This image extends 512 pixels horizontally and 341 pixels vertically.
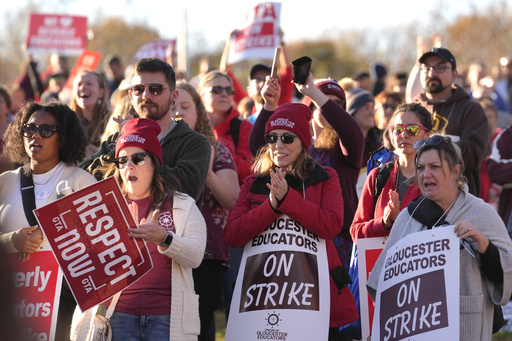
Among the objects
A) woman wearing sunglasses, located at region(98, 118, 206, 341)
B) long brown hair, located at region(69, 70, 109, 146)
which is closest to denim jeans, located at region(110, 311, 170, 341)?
woman wearing sunglasses, located at region(98, 118, 206, 341)

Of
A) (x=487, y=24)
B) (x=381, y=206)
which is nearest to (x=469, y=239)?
(x=381, y=206)

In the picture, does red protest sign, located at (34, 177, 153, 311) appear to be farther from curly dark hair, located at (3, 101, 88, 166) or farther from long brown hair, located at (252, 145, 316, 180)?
long brown hair, located at (252, 145, 316, 180)

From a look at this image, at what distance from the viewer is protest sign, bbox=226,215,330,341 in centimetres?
581

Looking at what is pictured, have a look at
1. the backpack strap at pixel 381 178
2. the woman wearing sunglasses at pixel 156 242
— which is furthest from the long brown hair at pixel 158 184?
the backpack strap at pixel 381 178

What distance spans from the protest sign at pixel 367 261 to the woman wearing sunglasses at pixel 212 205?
121cm

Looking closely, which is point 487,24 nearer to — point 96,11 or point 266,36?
point 96,11

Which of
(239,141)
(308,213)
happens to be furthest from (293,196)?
(239,141)

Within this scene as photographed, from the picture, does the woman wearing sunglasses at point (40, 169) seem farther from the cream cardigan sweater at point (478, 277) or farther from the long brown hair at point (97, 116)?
the cream cardigan sweater at point (478, 277)

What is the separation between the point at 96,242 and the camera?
18.1ft

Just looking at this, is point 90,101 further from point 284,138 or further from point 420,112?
point 420,112

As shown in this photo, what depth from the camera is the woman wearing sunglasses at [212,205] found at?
6.94 metres

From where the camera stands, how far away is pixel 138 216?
577 cm

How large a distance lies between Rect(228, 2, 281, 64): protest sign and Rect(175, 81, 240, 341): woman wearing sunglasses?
12.7 ft

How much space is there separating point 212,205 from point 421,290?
2.29 m
